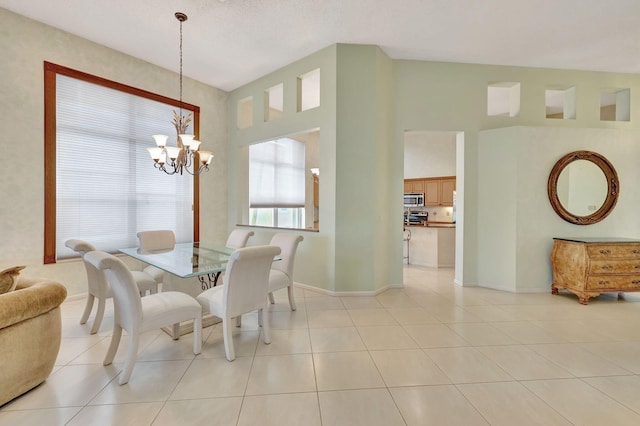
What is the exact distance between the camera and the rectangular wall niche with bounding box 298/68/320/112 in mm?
4486

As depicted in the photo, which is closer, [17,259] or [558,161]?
[17,259]

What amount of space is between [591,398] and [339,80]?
3994mm

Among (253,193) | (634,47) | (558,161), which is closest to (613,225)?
(558,161)

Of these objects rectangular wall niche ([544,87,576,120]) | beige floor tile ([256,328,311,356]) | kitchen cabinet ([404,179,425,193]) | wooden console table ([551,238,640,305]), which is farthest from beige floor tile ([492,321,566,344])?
kitchen cabinet ([404,179,425,193])

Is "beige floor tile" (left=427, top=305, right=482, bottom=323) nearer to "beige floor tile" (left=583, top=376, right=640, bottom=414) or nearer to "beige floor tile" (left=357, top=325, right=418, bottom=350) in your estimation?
"beige floor tile" (left=357, top=325, right=418, bottom=350)

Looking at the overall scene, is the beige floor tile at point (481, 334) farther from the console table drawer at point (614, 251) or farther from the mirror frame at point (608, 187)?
the mirror frame at point (608, 187)

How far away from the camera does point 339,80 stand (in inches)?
155

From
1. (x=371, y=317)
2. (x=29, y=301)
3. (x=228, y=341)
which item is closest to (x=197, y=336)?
(x=228, y=341)

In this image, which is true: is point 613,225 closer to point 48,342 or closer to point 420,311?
point 420,311

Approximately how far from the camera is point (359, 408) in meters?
1.76

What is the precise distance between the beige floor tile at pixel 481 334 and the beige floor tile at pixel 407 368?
2.03 feet

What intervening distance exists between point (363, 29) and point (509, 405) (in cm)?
403

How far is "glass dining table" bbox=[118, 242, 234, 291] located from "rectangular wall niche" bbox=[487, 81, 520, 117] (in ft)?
16.1

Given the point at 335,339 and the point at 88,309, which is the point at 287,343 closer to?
the point at 335,339
